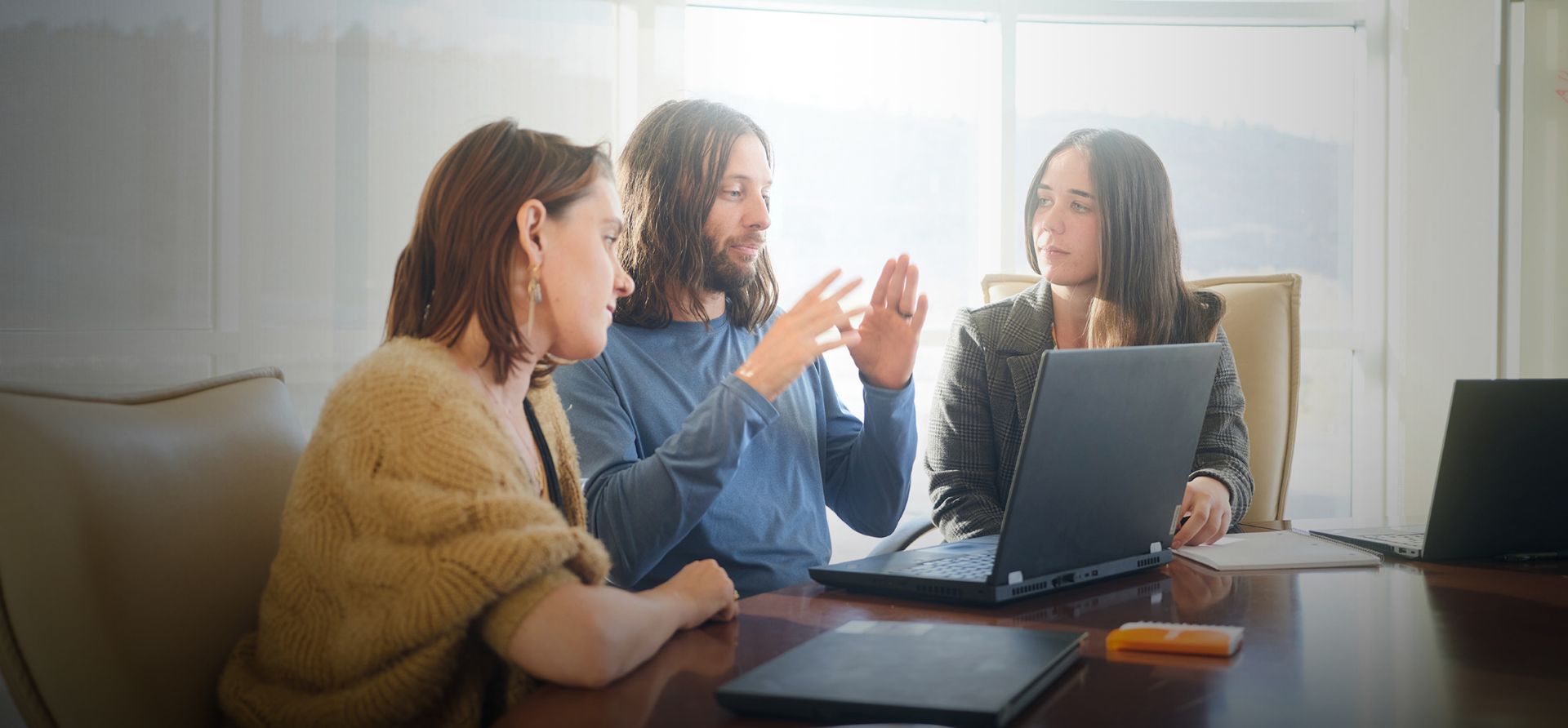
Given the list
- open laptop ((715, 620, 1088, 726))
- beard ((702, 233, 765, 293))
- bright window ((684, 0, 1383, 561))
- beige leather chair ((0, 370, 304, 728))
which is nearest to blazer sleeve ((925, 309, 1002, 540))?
beard ((702, 233, 765, 293))

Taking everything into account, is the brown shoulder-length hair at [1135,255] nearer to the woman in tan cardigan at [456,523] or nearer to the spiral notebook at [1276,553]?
the spiral notebook at [1276,553]

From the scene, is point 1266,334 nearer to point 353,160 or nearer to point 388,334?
point 388,334

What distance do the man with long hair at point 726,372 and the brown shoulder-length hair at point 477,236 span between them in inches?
16.0

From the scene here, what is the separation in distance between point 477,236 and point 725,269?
0.70 meters

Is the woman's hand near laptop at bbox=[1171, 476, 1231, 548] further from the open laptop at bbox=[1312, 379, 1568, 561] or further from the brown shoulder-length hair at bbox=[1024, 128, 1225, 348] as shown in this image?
the brown shoulder-length hair at bbox=[1024, 128, 1225, 348]

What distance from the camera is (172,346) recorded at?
2621 mm

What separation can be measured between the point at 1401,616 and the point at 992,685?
54 cm

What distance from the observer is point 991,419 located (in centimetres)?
195

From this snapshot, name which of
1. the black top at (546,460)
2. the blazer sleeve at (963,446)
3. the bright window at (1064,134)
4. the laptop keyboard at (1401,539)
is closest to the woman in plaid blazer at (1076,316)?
the blazer sleeve at (963,446)

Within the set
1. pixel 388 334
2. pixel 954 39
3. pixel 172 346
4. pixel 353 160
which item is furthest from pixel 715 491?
pixel 954 39

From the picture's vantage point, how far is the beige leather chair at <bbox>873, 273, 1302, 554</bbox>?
2.26 m

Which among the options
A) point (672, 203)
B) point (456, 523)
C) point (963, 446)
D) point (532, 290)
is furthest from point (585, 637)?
point (963, 446)

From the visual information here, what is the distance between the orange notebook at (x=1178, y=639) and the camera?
888mm

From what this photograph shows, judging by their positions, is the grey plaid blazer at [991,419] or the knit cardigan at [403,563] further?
the grey plaid blazer at [991,419]
